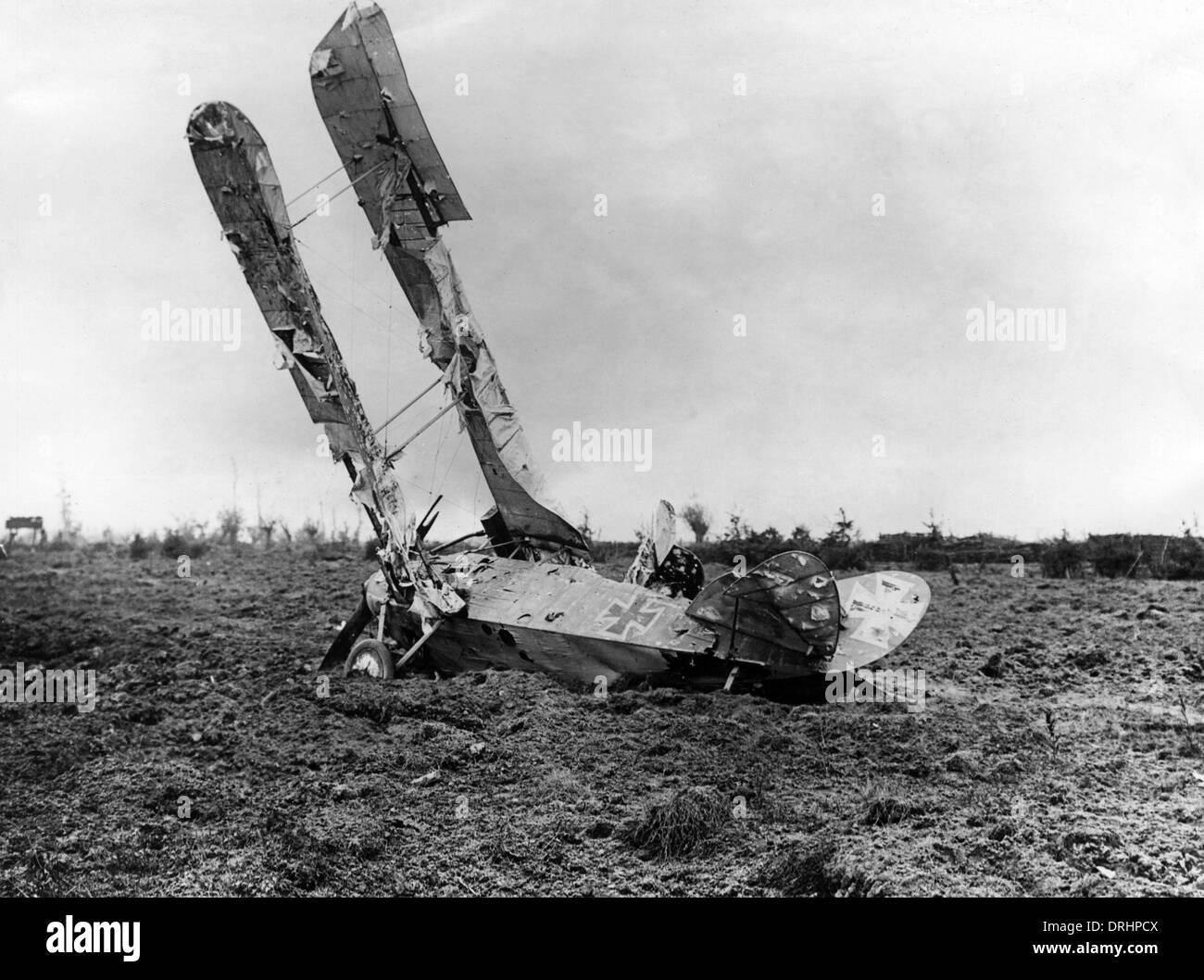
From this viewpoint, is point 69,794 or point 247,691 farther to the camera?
point 247,691

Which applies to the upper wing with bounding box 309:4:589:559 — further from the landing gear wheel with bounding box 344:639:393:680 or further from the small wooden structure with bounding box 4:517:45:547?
the small wooden structure with bounding box 4:517:45:547

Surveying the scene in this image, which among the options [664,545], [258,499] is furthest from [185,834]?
[258,499]

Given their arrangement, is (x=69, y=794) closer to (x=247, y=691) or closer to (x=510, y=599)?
(x=247, y=691)

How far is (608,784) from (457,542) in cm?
682

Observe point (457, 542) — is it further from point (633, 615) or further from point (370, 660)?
point (633, 615)

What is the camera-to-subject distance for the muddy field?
5.48m

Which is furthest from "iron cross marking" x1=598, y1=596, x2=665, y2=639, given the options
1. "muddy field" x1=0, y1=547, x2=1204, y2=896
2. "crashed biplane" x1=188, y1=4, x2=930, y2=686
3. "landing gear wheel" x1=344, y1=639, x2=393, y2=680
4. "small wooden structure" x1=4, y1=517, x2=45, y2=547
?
"small wooden structure" x1=4, y1=517, x2=45, y2=547

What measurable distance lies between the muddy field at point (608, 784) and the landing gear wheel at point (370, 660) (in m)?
0.32

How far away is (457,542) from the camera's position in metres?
13.2

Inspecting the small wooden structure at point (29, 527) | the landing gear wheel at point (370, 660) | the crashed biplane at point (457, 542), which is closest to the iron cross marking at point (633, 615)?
the crashed biplane at point (457, 542)

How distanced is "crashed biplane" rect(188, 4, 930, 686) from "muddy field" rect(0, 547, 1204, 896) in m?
0.51
